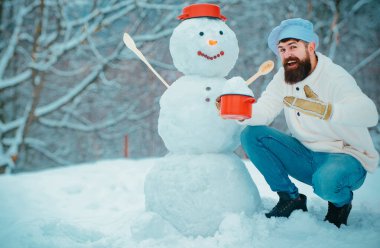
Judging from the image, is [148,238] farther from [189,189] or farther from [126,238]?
[189,189]

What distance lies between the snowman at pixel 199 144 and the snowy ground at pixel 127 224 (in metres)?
0.11

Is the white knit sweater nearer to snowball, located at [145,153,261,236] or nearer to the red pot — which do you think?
the red pot

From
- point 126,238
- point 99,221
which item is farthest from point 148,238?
point 99,221

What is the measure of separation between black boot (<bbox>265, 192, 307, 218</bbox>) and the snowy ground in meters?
0.05

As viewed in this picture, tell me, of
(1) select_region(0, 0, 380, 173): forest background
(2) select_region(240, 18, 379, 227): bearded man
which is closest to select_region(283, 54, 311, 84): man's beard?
(2) select_region(240, 18, 379, 227): bearded man

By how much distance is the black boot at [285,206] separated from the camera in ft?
6.48

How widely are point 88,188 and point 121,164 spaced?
886mm

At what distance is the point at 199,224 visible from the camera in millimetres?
1931

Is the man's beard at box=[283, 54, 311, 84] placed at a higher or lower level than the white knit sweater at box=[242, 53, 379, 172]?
higher

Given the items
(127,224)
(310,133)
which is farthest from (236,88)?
(127,224)

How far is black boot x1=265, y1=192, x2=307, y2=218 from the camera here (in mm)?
1975

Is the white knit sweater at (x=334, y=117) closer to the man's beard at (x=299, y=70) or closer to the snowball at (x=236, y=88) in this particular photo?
the man's beard at (x=299, y=70)

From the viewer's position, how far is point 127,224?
88.8 inches

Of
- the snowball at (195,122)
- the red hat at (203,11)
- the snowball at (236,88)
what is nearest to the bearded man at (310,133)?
the snowball at (195,122)
